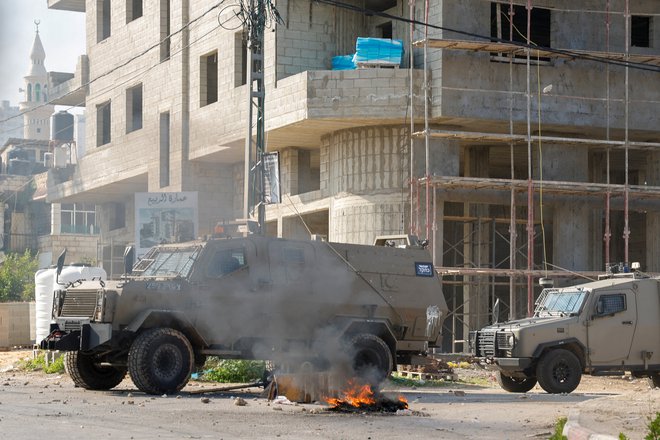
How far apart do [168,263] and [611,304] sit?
315 inches

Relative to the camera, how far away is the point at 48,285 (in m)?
34.2

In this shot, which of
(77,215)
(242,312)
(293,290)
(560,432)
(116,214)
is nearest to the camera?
(560,432)

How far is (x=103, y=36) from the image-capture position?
4962 cm

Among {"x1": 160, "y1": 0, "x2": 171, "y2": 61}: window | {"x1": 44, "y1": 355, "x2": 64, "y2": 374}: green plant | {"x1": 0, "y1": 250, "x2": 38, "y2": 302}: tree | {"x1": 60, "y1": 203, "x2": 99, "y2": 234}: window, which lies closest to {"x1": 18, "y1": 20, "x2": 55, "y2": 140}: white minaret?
{"x1": 60, "y1": 203, "x2": 99, "y2": 234}: window

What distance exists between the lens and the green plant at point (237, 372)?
22.7 m

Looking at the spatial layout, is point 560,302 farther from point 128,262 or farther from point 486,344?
point 128,262

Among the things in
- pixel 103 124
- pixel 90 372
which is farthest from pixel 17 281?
pixel 90 372

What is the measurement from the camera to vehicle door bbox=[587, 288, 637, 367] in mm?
22078

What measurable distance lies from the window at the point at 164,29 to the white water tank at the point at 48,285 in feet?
38.2

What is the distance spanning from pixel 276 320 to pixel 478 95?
14.6m

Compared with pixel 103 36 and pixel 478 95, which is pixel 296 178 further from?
pixel 103 36

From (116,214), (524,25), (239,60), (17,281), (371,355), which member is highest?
(524,25)

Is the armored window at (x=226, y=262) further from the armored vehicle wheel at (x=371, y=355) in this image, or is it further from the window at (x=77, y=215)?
the window at (x=77, y=215)

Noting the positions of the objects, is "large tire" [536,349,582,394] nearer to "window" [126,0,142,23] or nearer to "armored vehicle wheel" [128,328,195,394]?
"armored vehicle wheel" [128,328,195,394]
